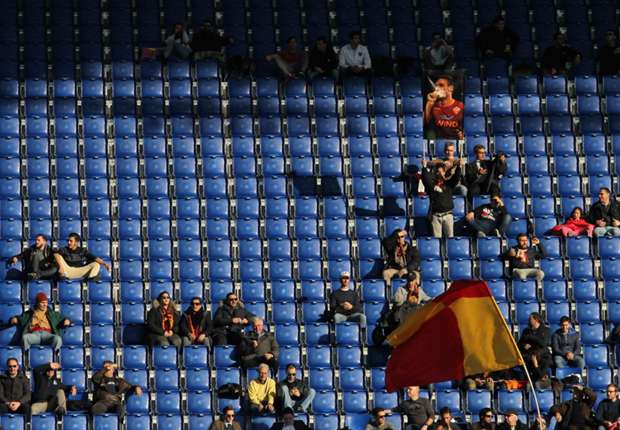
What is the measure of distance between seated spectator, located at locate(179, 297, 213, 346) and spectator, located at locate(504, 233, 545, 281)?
5783 mm

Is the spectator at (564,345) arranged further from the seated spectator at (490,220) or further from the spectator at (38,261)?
the spectator at (38,261)

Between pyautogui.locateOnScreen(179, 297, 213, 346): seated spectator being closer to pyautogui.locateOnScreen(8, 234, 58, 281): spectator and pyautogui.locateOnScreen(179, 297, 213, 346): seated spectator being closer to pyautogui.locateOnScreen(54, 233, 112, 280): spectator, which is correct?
pyautogui.locateOnScreen(54, 233, 112, 280): spectator

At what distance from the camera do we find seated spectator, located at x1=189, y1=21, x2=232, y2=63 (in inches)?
1609

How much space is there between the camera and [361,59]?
40812 mm

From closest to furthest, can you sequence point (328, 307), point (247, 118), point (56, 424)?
point (56, 424)
point (328, 307)
point (247, 118)

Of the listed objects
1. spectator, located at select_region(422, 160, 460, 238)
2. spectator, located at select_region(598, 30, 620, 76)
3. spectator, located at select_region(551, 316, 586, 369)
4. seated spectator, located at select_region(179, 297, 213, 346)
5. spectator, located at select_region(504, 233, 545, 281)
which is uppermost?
spectator, located at select_region(598, 30, 620, 76)

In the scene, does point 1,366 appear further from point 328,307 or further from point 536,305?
point 536,305

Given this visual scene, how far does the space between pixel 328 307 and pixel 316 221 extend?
2142 mm

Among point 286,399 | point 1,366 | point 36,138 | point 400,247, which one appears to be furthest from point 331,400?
point 36,138

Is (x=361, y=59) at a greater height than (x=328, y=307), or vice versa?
(x=361, y=59)

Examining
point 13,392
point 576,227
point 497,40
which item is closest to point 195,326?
point 13,392

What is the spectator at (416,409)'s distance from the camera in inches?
1371

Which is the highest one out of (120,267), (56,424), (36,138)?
(36,138)

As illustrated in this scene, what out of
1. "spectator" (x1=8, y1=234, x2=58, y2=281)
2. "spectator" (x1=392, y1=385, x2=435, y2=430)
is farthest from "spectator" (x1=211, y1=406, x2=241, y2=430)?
"spectator" (x1=8, y1=234, x2=58, y2=281)
